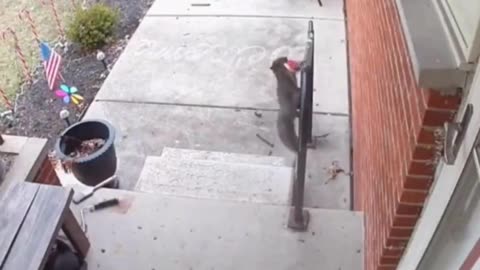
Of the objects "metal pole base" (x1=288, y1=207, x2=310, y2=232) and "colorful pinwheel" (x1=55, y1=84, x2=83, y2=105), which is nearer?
"metal pole base" (x1=288, y1=207, x2=310, y2=232)

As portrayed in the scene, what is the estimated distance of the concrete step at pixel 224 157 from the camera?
370 cm

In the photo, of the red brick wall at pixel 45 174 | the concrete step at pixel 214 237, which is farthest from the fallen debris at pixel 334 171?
the red brick wall at pixel 45 174

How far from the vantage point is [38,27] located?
5711 mm

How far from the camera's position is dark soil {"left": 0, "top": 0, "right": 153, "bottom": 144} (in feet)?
14.8

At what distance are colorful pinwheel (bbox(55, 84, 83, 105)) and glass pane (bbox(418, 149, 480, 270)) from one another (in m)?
3.68

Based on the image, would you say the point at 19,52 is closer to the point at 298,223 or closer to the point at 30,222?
the point at 30,222

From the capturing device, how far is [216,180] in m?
3.51

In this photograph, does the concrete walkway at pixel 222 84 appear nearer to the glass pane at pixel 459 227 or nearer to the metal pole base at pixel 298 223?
the metal pole base at pixel 298 223

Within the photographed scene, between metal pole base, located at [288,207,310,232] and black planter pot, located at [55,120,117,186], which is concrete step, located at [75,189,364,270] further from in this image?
black planter pot, located at [55,120,117,186]

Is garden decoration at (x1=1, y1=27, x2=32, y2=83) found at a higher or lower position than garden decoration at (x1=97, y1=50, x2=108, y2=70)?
lower

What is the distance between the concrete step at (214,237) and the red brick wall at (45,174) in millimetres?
248

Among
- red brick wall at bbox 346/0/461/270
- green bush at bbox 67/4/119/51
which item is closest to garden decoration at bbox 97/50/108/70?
green bush at bbox 67/4/119/51

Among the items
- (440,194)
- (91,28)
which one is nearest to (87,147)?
(91,28)

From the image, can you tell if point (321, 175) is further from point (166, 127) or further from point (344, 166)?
point (166, 127)
